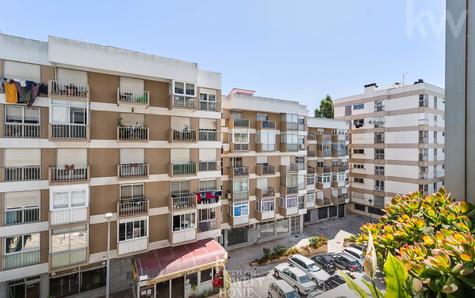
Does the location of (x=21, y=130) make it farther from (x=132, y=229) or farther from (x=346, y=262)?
(x=346, y=262)

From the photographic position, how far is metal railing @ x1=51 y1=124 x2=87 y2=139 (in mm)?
12609

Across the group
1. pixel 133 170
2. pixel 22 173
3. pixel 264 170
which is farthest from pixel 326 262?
pixel 22 173

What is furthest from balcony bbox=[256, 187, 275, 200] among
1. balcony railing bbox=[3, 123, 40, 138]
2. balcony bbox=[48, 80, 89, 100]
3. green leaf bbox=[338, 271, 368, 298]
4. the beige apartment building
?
green leaf bbox=[338, 271, 368, 298]

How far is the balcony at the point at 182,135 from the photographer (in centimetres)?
1598

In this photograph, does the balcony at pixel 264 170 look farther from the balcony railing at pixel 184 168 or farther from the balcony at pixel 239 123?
the balcony railing at pixel 184 168

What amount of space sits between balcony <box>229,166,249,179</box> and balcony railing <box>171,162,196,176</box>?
4715mm

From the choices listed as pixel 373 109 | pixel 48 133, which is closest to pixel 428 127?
pixel 373 109

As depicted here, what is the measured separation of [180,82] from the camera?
53.0 ft

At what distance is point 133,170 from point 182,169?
123 inches

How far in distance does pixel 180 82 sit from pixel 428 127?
2852 cm

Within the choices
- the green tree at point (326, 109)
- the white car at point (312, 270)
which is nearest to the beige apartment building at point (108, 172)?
the white car at point (312, 270)

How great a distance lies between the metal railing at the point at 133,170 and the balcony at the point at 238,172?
306 inches

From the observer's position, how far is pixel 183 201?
52.6 feet

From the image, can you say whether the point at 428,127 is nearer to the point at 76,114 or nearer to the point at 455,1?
the point at 455,1
